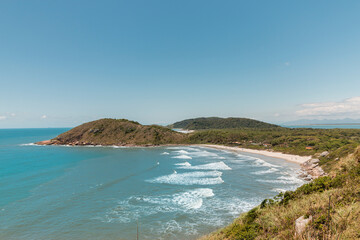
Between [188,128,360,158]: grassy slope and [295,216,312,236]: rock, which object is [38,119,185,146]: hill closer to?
[188,128,360,158]: grassy slope

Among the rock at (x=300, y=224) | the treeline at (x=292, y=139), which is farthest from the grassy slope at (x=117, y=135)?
the rock at (x=300, y=224)

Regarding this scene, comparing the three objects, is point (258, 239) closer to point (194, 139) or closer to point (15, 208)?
point (15, 208)

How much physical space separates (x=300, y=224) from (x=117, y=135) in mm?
105792

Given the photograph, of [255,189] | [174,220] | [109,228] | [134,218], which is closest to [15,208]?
[109,228]

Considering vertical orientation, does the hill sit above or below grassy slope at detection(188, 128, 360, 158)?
above

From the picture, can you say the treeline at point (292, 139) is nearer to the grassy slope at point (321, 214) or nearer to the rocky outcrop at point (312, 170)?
the rocky outcrop at point (312, 170)

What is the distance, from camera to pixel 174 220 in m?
18.2

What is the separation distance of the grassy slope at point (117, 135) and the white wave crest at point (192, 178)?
61.4 metres

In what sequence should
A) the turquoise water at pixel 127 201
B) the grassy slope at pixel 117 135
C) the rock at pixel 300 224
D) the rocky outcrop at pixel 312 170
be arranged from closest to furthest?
the rock at pixel 300 224
the turquoise water at pixel 127 201
the rocky outcrop at pixel 312 170
the grassy slope at pixel 117 135

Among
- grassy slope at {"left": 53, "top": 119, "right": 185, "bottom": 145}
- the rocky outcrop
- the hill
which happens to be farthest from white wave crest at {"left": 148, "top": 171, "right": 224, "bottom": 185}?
grassy slope at {"left": 53, "top": 119, "right": 185, "bottom": 145}

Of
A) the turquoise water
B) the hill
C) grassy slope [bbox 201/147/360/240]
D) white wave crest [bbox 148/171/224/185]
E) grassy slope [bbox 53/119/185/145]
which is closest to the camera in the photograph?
grassy slope [bbox 201/147/360/240]

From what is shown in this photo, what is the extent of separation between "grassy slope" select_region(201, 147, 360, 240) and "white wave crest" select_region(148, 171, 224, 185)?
1892cm

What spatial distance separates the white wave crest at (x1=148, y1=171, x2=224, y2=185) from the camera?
31.0 meters

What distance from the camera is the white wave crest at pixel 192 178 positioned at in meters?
31.0
